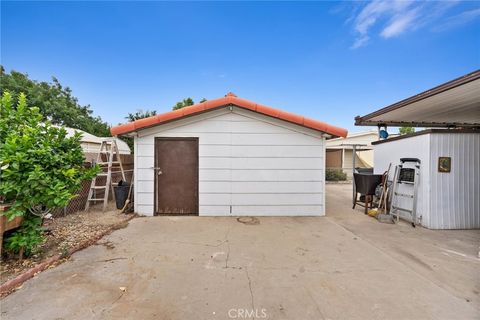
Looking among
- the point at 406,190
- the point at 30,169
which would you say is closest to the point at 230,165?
the point at 30,169

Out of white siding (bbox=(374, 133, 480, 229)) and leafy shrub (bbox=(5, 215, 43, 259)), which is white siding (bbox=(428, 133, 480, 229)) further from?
leafy shrub (bbox=(5, 215, 43, 259))

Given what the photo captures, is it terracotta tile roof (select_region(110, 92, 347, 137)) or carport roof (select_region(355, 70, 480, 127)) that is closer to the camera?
carport roof (select_region(355, 70, 480, 127))

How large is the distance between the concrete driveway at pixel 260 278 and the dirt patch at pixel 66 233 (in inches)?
10.9

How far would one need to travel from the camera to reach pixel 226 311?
1.89 metres

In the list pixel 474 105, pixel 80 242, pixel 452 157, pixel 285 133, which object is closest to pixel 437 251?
pixel 452 157

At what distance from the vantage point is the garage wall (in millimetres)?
5219

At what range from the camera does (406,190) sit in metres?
5.01

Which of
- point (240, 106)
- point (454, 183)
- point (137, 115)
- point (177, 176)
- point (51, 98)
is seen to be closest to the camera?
point (454, 183)

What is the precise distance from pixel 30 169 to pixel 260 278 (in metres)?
3.01

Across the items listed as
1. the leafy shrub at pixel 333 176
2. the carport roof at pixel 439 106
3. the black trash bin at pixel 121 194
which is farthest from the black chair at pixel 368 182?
the leafy shrub at pixel 333 176

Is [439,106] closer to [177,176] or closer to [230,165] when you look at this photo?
[230,165]

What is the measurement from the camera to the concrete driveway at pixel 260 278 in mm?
1914

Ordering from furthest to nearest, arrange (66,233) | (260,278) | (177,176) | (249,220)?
1. (177,176)
2. (249,220)
3. (66,233)
4. (260,278)

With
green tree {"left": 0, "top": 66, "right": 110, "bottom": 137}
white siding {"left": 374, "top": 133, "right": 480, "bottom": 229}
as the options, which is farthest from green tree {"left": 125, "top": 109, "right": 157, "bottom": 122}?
white siding {"left": 374, "top": 133, "right": 480, "bottom": 229}
